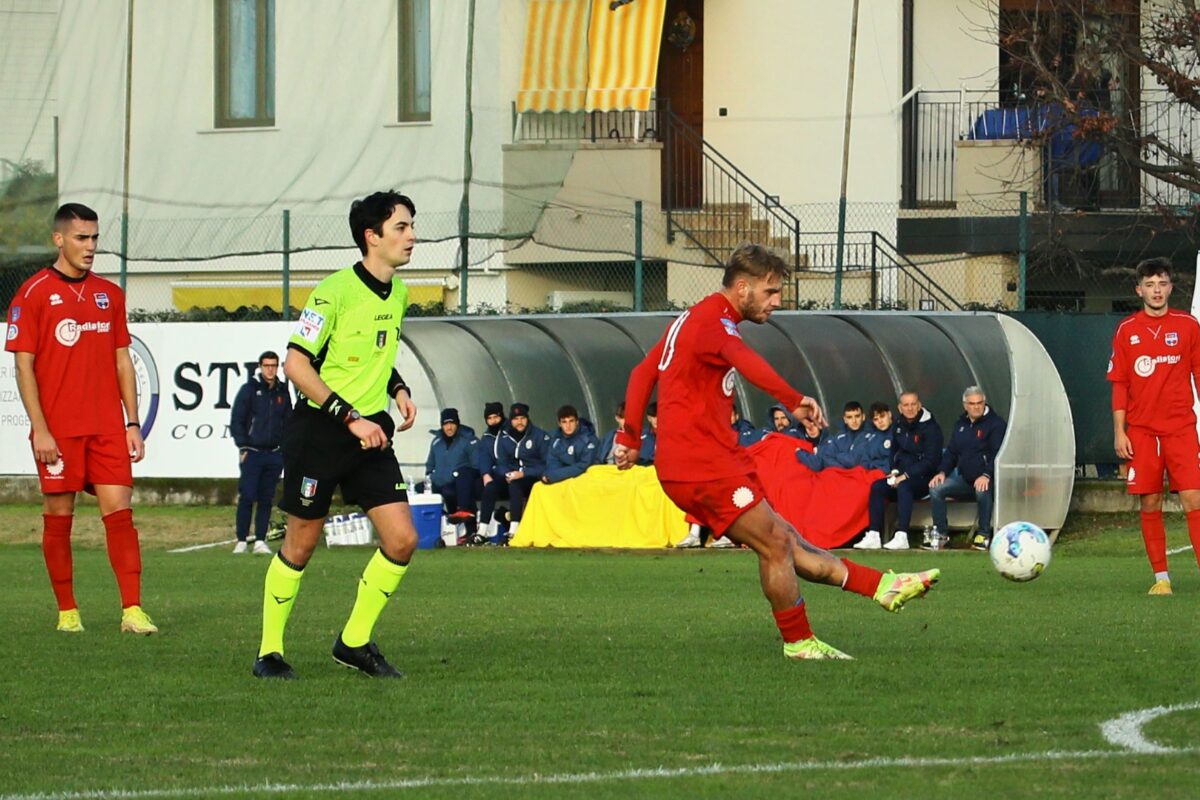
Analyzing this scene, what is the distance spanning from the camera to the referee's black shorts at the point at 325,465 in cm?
858

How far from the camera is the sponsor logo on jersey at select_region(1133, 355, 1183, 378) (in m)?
13.0

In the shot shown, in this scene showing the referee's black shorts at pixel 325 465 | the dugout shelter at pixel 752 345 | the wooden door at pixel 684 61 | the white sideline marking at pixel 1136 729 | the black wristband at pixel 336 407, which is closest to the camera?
the white sideline marking at pixel 1136 729

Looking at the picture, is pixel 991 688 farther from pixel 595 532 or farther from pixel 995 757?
pixel 595 532

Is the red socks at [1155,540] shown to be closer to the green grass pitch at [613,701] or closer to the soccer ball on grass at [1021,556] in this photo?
the green grass pitch at [613,701]

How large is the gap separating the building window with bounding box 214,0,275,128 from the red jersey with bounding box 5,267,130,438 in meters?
19.9

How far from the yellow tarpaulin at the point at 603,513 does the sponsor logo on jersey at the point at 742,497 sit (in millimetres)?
12733

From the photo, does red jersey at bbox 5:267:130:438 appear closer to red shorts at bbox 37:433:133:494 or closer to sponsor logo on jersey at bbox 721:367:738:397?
red shorts at bbox 37:433:133:494

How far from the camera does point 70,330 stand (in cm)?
1065

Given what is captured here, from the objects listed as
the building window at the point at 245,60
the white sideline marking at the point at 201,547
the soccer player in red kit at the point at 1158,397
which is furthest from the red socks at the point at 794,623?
the building window at the point at 245,60

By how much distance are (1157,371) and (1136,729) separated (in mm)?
6402

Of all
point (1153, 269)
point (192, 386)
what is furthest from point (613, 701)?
point (192, 386)

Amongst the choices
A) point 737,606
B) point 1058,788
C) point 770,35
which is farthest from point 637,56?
point 1058,788

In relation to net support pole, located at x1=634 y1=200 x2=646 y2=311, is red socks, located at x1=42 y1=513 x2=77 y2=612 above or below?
below

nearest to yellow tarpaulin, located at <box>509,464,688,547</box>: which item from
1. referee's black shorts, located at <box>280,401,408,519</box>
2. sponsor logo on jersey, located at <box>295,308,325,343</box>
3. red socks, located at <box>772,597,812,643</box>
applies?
red socks, located at <box>772,597,812,643</box>
